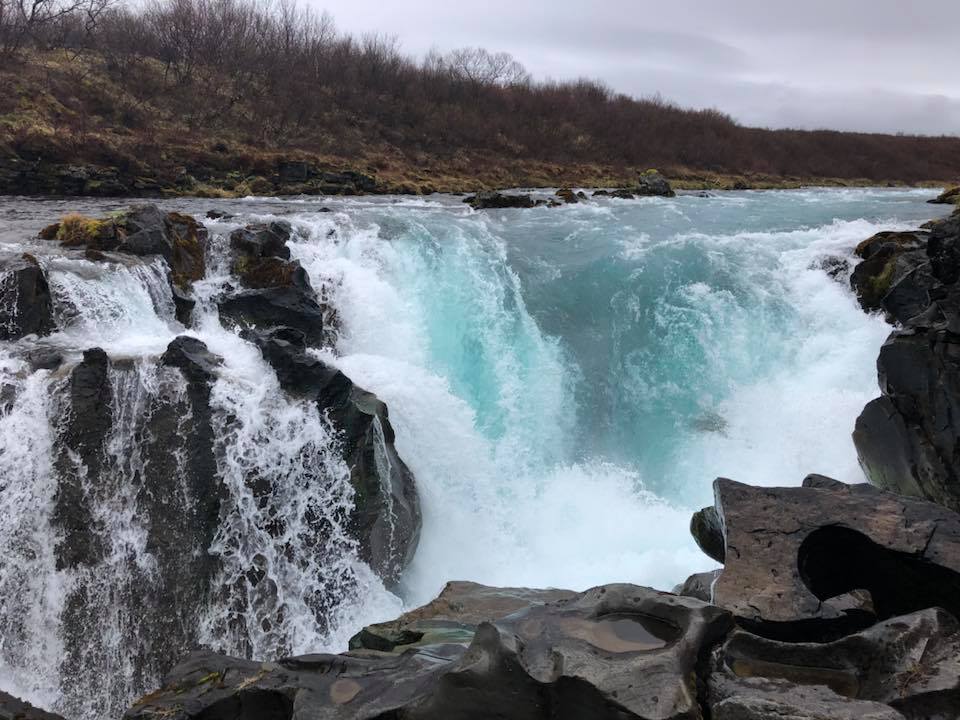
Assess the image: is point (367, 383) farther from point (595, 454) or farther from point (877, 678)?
point (877, 678)

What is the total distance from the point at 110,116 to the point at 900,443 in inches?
1316

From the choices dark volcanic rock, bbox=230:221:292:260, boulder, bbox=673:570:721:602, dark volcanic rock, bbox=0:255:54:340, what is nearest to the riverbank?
dark volcanic rock, bbox=230:221:292:260

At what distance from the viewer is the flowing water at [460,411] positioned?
6.42m

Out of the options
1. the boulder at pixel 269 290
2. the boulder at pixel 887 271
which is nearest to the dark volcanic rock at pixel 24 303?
the boulder at pixel 269 290

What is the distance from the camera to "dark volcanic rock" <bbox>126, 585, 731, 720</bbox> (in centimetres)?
338

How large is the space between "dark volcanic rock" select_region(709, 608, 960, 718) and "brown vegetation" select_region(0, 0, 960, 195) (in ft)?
77.1

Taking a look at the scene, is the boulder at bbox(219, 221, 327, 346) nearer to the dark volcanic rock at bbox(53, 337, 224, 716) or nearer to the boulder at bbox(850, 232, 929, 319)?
the dark volcanic rock at bbox(53, 337, 224, 716)

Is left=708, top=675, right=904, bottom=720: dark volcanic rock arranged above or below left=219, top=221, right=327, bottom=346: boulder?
below

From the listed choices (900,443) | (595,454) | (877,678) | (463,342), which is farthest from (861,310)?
(877,678)

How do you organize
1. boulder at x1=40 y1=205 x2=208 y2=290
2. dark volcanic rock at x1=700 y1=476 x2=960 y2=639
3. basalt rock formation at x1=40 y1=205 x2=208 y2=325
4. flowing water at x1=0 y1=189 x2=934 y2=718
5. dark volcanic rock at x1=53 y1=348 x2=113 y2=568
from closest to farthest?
dark volcanic rock at x1=700 y1=476 x2=960 y2=639 → dark volcanic rock at x1=53 y1=348 x2=113 y2=568 → flowing water at x1=0 y1=189 x2=934 y2=718 → basalt rock formation at x1=40 y1=205 x2=208 y2=325 → boulder at x1=40 y1=205 x2=208 y2=290

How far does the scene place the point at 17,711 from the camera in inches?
189

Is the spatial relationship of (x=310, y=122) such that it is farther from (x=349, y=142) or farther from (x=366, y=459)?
(x=366, y=459)

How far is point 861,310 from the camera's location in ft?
38.2

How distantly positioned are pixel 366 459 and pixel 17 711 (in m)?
3.63
